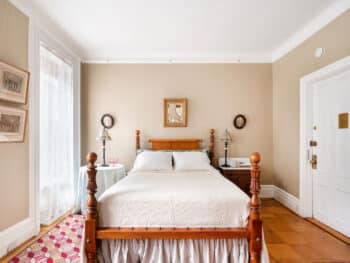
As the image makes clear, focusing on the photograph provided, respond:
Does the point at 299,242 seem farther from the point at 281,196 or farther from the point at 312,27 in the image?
the point at 312,27

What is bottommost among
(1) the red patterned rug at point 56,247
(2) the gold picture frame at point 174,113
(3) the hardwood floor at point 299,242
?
(3) the hardwood floor at point 299,242

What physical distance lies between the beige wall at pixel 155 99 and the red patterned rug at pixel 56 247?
1.57 metres

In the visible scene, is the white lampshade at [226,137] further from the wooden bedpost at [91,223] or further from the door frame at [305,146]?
the wooden bedpost at [91,223]

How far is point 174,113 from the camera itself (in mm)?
3988

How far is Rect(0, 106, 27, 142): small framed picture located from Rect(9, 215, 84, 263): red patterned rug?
47.0 inches

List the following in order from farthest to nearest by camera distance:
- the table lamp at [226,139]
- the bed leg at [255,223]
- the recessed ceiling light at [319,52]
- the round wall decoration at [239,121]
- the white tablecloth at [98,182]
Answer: the round wall decoration at [239,121] → the table lamp at [226,139] → the white tablecloth at [98,182] → the recessed ceiling light at [319,52] → the bed leg at [255,223]

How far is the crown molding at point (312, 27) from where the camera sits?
244 cm

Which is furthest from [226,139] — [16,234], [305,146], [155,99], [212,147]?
[16,234]

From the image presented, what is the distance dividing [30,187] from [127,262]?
159cm

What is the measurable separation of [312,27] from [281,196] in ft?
9.11

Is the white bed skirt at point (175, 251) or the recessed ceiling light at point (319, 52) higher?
the recessed ceiling light at point (319, 52)

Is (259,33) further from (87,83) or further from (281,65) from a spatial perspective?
(87,83)

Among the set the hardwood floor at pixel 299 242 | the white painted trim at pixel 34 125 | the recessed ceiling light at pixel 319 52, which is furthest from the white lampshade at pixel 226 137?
the white painted trim at pixel 34 125

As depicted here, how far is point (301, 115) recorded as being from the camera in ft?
10.4
